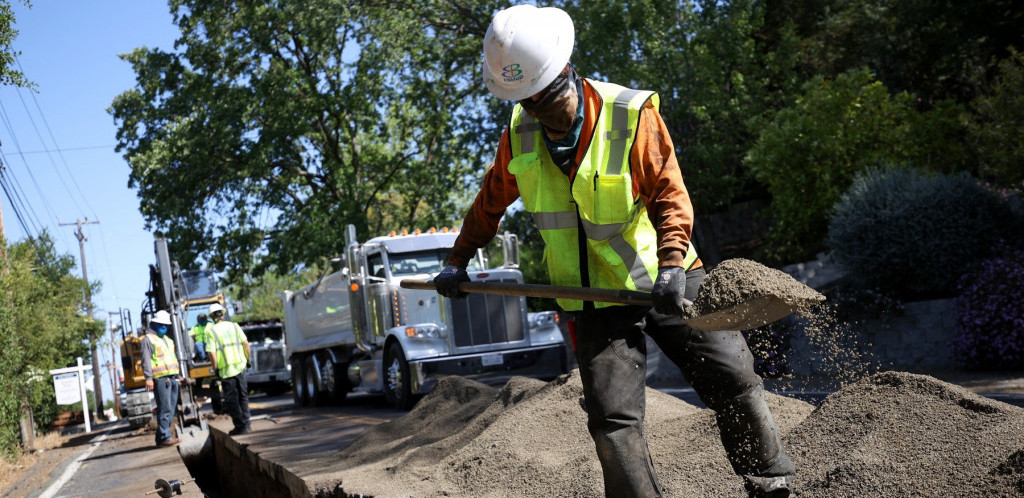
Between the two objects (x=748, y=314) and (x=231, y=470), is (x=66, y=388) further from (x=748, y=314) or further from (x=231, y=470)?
(x=748, y=314)

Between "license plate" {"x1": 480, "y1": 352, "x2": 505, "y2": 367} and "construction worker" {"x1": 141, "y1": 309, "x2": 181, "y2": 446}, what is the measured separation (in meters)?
4.61

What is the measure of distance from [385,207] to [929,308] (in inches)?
698

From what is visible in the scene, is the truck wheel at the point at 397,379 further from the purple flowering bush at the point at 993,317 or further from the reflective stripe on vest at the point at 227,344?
the purple flowering bush at the point at 993,317

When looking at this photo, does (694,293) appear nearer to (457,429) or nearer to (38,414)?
(457,429)

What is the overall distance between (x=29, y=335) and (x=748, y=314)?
2029 cm

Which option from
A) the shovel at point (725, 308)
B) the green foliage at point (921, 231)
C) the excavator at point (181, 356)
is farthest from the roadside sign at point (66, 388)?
the shovel at point (725, 308)

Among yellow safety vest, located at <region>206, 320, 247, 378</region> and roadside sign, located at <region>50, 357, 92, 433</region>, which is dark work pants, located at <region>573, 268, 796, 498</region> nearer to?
yellow safety vest, located at <region>206, 320, 247, 378</region>

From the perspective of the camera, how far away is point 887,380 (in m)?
5.15

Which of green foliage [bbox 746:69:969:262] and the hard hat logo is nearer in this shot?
the hard hat logo

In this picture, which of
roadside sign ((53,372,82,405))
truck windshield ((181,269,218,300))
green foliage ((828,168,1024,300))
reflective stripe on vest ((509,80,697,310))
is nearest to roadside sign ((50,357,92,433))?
roadside sign ((53,372,82,405))

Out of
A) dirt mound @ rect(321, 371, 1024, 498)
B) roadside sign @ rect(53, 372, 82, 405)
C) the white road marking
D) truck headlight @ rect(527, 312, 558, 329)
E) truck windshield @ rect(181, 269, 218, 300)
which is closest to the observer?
dirt mound @ rect(321, 371, 1024, 498)

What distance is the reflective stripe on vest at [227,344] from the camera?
1341 cm

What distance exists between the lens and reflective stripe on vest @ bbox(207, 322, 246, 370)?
13.4m

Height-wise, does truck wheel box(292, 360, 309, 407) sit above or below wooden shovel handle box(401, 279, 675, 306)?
below
